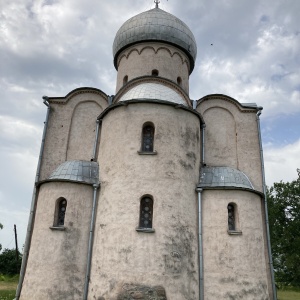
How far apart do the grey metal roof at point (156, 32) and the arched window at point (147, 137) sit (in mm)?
5283

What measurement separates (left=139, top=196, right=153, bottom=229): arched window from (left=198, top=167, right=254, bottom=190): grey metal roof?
172 centimetres

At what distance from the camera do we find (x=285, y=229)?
20.5 m

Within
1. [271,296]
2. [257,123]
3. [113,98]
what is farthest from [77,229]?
[257,123]

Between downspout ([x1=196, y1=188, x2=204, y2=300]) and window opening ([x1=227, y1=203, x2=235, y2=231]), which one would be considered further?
window opening ([x1=227, y1=203, x2=235, y2=231])

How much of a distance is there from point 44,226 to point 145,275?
3.32m

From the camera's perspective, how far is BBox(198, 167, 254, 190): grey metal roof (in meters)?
10.1

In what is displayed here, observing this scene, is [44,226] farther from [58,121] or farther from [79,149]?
[58,121]

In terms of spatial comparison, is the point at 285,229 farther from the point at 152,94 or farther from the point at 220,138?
the point at 152,94

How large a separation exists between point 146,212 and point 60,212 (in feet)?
8.77

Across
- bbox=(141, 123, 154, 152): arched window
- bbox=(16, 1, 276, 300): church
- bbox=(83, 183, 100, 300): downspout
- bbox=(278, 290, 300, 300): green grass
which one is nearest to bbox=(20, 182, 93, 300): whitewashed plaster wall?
bbox=(16, 1, 276, 300): church

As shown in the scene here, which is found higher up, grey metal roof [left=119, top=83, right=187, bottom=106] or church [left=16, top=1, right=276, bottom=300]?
grey metal roof [left=119, top=83, right=187, bottom=106]

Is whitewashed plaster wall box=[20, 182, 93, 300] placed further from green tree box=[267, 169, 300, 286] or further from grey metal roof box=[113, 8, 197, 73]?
green tree box=[267, 169, 300, 286]

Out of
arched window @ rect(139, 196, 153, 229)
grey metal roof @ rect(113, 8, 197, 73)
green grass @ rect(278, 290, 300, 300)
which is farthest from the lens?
green grass @ rect(278, 290, 300, 300)

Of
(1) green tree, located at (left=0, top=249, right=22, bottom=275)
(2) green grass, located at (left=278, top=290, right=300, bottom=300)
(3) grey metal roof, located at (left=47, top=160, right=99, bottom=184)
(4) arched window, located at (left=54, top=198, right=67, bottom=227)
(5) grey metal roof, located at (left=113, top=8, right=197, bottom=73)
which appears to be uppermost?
(5) grey metal roof, located at (left=113, top=8, right=197, bottom=73)
